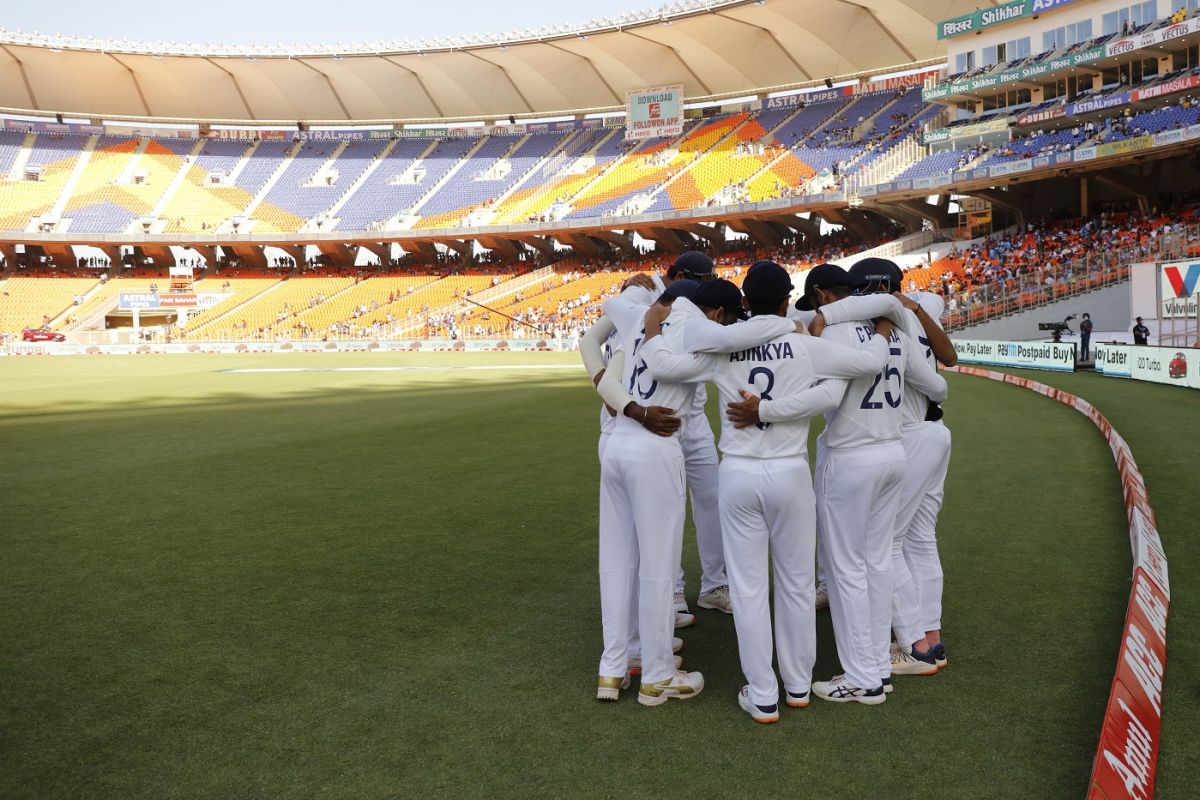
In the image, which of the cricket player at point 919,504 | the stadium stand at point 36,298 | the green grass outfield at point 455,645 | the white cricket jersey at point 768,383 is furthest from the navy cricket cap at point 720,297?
the stadium stand at point 36,298

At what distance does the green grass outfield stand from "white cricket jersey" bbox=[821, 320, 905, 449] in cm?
129

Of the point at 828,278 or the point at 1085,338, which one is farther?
the point at 1085,338

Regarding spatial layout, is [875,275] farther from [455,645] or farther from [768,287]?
[455,645]

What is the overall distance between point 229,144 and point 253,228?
10.0 m

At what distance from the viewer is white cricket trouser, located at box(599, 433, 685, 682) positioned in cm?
450

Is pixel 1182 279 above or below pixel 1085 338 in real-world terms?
above

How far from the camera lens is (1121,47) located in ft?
120

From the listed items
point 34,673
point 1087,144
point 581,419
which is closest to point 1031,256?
point 1087,144

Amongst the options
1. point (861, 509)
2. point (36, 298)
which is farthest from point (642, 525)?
point (36, 298)

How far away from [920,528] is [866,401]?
1.00 metres

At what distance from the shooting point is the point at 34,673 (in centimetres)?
491

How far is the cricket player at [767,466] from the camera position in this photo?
14.0 feet

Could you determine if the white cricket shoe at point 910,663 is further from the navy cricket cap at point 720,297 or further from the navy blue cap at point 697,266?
the navy blue cap at point 697,266

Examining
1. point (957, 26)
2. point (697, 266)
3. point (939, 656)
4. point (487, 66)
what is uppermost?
point (487, 66)
